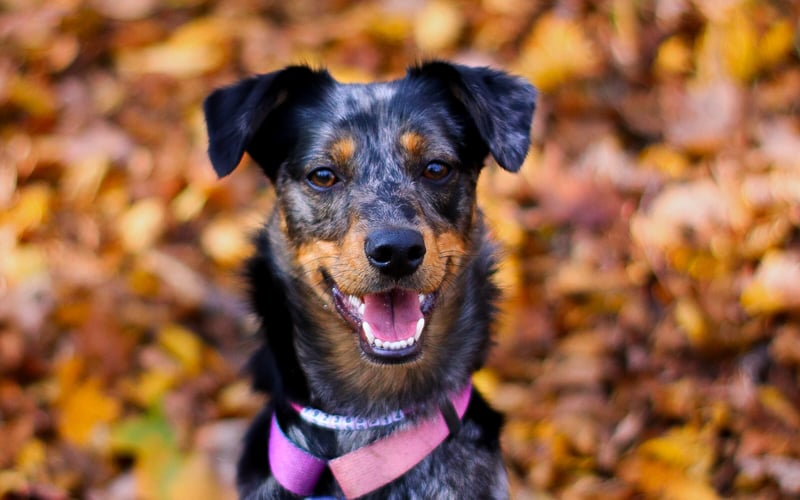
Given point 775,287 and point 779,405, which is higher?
point 775,287

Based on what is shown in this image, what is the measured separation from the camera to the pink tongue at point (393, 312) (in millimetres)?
3139

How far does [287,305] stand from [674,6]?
3.81m

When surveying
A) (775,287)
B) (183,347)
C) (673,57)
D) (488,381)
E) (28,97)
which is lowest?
(183,347)

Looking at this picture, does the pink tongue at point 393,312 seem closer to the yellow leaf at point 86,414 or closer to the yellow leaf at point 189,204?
the yellow leaf at point 86,414

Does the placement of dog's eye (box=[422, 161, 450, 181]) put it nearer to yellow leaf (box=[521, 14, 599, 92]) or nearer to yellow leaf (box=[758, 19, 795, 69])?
yellow leaf (box=[521, 14, 599, 92])

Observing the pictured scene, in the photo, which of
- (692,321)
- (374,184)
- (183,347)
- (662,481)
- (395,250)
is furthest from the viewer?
(183,347)

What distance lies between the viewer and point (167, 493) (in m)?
4.49

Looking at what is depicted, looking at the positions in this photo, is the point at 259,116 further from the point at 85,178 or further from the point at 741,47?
the point at 741,47

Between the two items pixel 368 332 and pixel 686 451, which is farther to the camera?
pixel 686 451

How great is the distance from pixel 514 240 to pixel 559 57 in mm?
1402

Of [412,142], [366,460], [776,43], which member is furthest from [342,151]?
[776,43]

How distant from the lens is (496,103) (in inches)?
135

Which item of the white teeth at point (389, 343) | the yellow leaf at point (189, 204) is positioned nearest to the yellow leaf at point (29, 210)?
the yellow leaf at point (189, 204)

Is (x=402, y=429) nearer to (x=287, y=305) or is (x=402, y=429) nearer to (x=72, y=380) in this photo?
(x=287, y=305)
